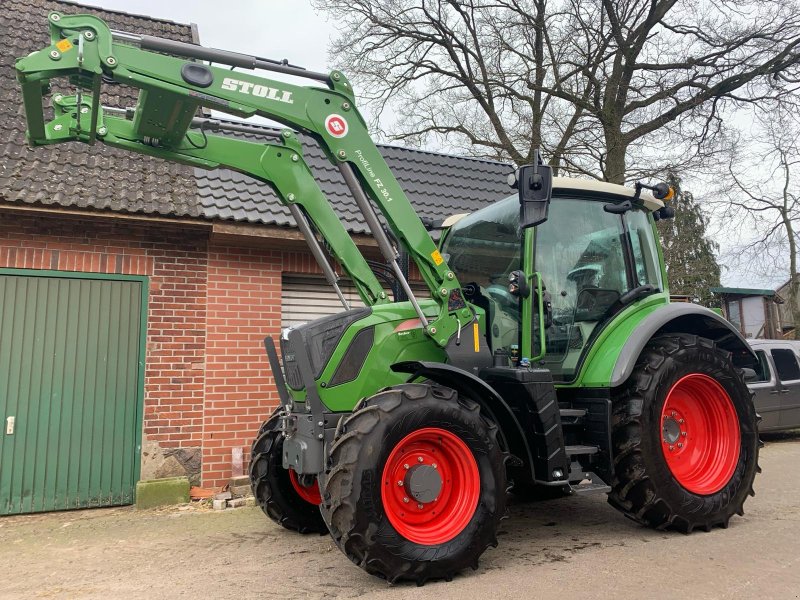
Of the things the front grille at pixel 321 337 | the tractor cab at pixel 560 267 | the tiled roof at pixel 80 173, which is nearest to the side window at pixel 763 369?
the tractor cab at pixel 560 267

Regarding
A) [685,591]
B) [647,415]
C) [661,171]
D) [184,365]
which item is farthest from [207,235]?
[661,171]

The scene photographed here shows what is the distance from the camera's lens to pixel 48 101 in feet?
22.9

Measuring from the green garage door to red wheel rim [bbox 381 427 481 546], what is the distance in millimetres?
3522

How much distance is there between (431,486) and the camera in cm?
363

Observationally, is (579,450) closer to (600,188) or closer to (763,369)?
(600,188)

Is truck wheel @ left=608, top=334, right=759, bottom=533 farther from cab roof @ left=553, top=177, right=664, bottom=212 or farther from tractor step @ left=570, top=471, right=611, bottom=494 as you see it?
cab roof @ left=553, top=177, right=664, bottom=212

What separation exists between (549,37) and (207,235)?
1466cm

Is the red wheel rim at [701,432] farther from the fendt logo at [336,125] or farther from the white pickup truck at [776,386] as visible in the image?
the white pickup truck at [776,386]

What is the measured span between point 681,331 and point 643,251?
2.41 feet

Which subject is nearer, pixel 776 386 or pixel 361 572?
pixel 361 572

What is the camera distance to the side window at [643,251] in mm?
5059

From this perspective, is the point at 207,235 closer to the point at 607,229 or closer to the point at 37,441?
the point at 37,441

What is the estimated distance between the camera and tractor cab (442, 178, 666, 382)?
4449 mm

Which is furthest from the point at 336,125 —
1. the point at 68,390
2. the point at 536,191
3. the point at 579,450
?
the point at 68,390
